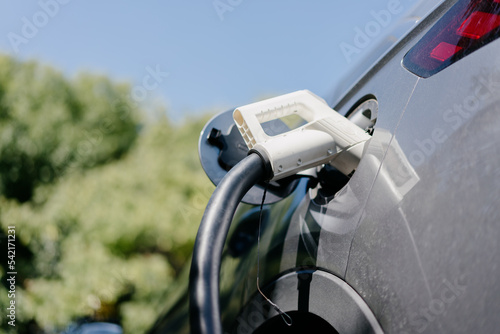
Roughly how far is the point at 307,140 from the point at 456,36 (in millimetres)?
372

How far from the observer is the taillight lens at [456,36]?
0.78 m

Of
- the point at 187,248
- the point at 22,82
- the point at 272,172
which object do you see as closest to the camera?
the point at 272,172

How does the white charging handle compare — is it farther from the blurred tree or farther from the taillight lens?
the blurred tree

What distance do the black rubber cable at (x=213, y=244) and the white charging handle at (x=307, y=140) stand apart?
0.15 ft

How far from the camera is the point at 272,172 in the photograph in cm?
100

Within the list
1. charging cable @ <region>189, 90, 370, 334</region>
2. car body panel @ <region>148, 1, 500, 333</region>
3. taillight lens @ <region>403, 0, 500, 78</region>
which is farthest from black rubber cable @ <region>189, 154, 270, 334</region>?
taillight lens @ <region>403, 0, 500, 78</region>

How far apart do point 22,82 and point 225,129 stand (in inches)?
692

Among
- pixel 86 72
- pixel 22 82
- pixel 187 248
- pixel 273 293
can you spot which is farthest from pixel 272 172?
pixel 86 72

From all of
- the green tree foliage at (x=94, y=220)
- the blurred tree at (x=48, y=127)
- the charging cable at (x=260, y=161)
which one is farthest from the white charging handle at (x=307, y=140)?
the blurred tree at (x=48, y=127)

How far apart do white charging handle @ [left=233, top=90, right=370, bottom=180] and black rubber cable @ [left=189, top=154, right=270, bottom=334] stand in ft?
0.15

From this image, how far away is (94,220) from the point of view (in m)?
11.0

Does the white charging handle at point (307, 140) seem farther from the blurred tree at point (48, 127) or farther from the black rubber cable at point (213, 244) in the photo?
the blurred tree at point (48, 127)

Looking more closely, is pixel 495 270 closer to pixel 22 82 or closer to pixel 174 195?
pixel 174 195

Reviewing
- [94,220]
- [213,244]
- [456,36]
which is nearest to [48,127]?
[94,220]
